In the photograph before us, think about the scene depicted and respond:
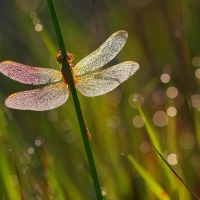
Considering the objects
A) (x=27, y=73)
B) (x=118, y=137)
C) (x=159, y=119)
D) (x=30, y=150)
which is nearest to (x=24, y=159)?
(x=30, y=150)

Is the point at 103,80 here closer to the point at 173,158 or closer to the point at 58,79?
the point at 58,79

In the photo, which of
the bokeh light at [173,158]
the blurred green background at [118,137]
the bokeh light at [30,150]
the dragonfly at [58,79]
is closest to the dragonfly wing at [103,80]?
the dragonfly at [58,79]

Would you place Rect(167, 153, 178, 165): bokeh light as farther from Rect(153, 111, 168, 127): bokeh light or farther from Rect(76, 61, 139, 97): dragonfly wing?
Rect(153, 111, 168, 127): bokeh light

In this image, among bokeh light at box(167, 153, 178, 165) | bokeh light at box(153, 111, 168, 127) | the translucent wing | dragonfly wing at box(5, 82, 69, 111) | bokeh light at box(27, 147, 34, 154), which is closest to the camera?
dragonfly wing at box(5, 82, 69, 111)

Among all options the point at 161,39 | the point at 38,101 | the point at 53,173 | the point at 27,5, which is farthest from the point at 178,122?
the point at 27,5

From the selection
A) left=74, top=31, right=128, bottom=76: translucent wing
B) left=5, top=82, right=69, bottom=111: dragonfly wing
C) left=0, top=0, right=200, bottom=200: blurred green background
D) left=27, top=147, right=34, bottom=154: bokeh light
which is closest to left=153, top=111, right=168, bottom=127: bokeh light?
left=0, top=0, right=200, bottom=200: blurred green background

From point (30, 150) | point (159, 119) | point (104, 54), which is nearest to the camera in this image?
point (104, 54)

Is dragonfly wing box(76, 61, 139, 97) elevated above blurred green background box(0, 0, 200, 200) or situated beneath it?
elevated above
